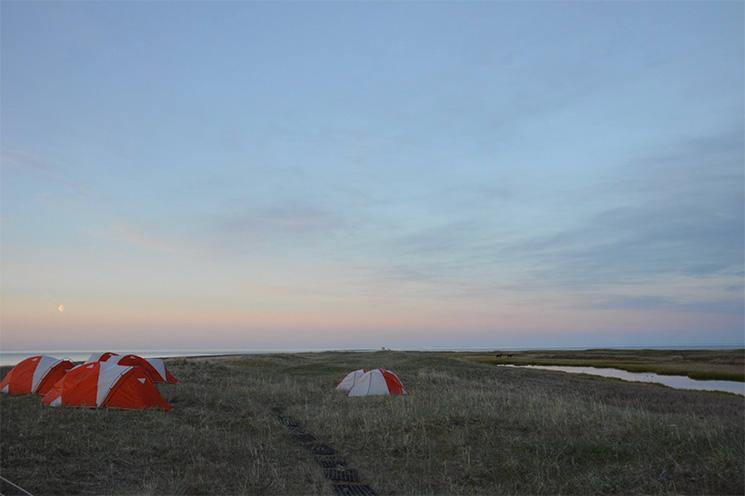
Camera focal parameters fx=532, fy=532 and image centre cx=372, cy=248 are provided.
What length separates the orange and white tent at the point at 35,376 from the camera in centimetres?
2558

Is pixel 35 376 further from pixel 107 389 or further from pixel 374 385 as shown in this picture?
pixel 374 385

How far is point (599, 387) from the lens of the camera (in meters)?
38.0

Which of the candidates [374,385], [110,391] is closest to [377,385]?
[374,385]

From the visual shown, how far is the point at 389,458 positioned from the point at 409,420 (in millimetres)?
2902

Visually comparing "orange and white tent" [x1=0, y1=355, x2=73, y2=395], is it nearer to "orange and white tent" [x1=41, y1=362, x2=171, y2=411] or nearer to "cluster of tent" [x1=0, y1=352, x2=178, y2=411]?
"cluster of tent" [x1=0, y1=352, x2=178, y2=411]

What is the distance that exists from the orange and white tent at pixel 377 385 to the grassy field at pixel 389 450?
18.6 feet

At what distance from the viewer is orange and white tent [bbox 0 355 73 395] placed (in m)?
25.6

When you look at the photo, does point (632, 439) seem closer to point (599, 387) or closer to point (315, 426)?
point (315, 426)

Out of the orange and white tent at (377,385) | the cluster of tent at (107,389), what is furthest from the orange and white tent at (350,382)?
the cluster of tent at (107,389)

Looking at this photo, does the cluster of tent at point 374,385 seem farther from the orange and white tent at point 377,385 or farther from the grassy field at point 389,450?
the grassy field at point 389,450

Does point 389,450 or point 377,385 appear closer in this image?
point 389,450

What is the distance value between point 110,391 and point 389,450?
38.1 feet

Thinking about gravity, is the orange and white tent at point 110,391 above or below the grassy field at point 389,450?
above

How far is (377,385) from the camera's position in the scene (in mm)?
26234
